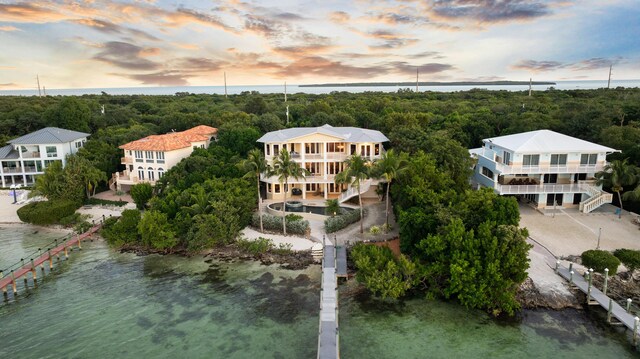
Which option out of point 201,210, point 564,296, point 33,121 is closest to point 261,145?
point 201,210

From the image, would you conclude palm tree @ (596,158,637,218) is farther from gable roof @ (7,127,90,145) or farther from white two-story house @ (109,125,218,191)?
gable roof @ (7,127,90,145)

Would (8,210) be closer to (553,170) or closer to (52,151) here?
(52,151)

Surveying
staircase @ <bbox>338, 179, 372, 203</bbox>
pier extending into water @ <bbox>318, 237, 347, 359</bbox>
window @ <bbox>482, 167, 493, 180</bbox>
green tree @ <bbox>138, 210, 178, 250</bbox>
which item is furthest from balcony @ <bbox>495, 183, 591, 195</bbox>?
green tree @ <bbox>138, 210, 178, 250</bbox>

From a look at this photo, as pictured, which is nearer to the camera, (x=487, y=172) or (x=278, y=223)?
(x=278, y=223)

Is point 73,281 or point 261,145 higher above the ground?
point 261,145

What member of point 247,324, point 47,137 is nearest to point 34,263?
point 247,324

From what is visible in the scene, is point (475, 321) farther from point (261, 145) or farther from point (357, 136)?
point (261, 145)
